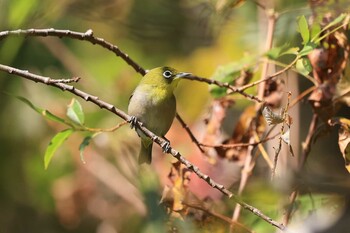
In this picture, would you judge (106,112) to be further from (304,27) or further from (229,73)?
(304,27)

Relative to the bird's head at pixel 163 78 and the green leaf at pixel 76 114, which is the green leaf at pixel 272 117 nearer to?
the green leaf at pixel 76 114

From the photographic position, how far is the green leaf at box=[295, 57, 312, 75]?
1.63 metres

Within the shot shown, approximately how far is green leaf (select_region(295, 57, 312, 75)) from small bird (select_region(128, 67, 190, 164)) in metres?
0.59

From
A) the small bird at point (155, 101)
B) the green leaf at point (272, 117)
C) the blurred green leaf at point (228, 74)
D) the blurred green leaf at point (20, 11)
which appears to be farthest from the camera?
the small bird at point (155, 101)

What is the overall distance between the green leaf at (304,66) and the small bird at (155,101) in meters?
0.59

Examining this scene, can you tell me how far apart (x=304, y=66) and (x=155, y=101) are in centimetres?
75

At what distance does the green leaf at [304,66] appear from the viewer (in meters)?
1.63

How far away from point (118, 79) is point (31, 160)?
0.56 m

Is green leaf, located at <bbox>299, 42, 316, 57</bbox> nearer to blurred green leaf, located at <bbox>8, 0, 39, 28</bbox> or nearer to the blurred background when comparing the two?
blurred green leaf, located at <bbox>8, 0, 39, 28</bbox>

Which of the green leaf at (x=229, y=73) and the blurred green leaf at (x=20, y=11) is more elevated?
the green leaf at (x=229, y=73)

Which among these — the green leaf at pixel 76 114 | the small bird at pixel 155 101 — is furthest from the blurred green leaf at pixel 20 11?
the small bird at pixel 155 101

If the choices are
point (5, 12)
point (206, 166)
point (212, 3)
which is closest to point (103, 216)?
point (206, 166)

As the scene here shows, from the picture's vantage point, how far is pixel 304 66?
163 centimetres

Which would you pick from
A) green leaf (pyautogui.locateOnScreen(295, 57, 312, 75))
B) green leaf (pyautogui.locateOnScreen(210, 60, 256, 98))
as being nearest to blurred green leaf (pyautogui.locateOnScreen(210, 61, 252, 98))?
green leaf (pyautogui.locateOnScreen(210, 60, 256, 98))
